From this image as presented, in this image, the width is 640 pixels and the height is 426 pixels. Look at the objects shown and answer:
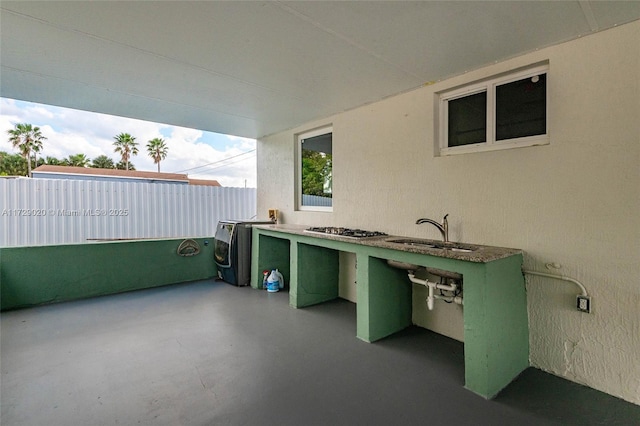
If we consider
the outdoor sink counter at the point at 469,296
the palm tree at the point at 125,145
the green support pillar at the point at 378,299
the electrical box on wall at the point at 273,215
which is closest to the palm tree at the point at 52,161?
the palm tree at the point at 125,145

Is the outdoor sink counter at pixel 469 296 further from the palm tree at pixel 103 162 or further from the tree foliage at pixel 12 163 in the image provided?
the palm tree at pixel 103 162

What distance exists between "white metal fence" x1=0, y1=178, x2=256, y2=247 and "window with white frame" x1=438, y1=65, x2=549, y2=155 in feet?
13.0

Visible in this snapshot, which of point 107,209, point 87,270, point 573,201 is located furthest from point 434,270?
point 107,209

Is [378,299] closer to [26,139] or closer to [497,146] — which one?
[497,146]

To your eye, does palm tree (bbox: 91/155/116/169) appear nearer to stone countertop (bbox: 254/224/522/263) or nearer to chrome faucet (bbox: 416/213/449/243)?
stone countertop (bbox: 254/224/522/263)

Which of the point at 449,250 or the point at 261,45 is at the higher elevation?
the point at 261,45

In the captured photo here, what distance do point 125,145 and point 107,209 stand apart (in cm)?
1671

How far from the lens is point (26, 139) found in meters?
14.2

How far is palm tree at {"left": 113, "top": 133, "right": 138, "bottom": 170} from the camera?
1784cm

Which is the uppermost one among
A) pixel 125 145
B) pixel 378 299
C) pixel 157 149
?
pixel 125 145

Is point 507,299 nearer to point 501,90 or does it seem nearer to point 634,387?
point 634,387

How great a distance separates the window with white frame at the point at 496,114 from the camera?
2193mm

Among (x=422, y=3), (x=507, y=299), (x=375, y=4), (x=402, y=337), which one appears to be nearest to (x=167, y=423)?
(x=402, y=337)

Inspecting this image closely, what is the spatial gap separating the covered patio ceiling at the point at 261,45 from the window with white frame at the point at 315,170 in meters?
0.93
